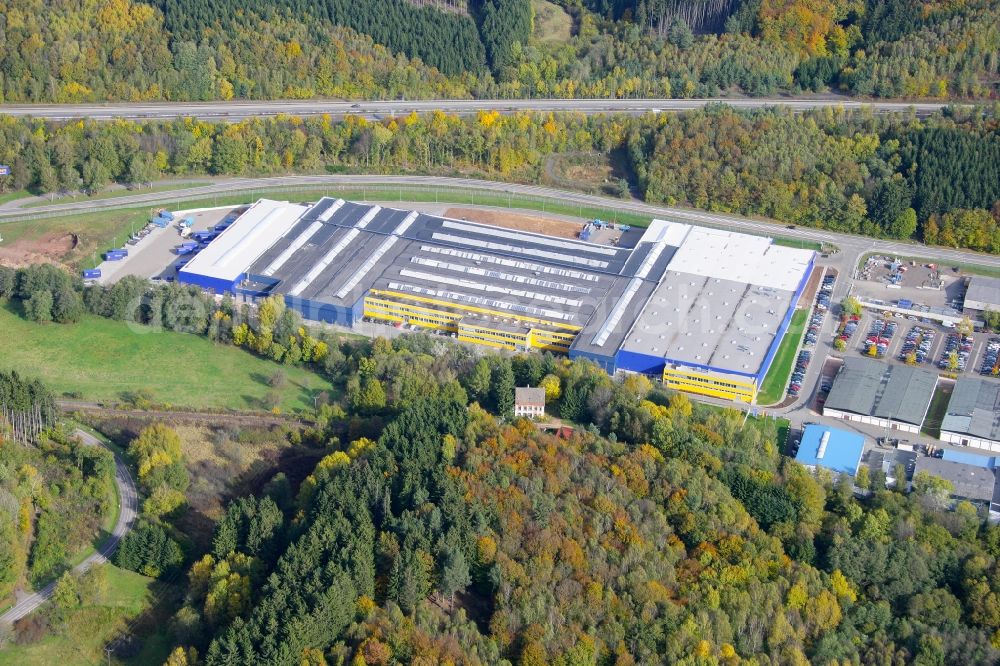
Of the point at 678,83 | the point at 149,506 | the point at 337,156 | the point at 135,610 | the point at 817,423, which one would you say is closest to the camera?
the point at 135,610

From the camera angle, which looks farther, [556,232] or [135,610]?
[556,232]

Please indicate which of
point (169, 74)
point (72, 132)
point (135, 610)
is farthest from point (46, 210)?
point (135, 610)

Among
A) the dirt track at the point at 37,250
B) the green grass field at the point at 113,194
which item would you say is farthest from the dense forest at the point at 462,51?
the dirt track at the point at 37,250

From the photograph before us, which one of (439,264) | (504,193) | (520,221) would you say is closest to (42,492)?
(439,264)

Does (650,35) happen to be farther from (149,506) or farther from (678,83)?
(149,506)

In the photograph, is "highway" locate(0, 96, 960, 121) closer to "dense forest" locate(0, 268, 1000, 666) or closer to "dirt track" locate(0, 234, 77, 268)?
"dirt track" locate(0, 234, 77, 268)

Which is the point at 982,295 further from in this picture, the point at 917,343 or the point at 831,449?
the point at 831,449

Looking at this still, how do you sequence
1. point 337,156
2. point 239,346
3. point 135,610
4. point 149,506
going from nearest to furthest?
point 135,610
point 149,506
point 239,346
point 337,156
